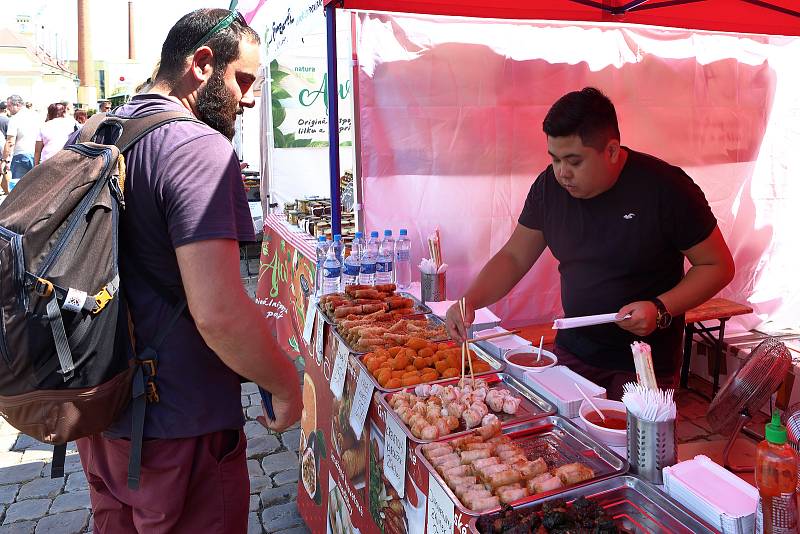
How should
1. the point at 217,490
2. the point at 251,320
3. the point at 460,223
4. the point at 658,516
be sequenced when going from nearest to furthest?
the point at 658,516, the point at 251,320, the point at 217,490, the point at 460,223

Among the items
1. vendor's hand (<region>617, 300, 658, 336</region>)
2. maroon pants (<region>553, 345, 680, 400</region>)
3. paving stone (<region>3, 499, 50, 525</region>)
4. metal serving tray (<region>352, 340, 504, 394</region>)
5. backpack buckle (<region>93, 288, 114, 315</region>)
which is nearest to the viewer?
backpack buckle (<region>93, 288, 114, 315</region>)

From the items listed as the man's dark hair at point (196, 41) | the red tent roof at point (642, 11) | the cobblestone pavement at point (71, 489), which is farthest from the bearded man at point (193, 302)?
the red tent roof at point (642, 11)

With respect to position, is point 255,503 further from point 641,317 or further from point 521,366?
point 641,317

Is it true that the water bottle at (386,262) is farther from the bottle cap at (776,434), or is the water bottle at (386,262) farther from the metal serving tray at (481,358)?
the bottle cap at (776,434)

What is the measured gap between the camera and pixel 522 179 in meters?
4.25

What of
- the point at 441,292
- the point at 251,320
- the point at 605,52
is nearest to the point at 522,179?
the point at 605,52

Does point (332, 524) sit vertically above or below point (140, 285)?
below

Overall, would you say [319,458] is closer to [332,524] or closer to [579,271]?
[332,524]

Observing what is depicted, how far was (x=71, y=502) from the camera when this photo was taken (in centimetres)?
352

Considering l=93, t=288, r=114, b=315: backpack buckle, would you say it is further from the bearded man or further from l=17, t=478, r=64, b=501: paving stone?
l=17, t=478, r=64, b=501: paving stone

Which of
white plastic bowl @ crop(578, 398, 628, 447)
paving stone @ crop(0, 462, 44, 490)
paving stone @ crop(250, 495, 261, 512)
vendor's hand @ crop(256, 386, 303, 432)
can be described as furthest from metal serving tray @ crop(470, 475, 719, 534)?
paving stone @ crop(0, 462, 44, 490)

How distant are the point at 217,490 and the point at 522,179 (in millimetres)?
3136

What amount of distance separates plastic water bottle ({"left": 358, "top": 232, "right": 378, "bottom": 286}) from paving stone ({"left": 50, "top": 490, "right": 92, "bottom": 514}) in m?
2.03

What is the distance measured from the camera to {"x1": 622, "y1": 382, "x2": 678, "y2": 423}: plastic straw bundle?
1.38m
